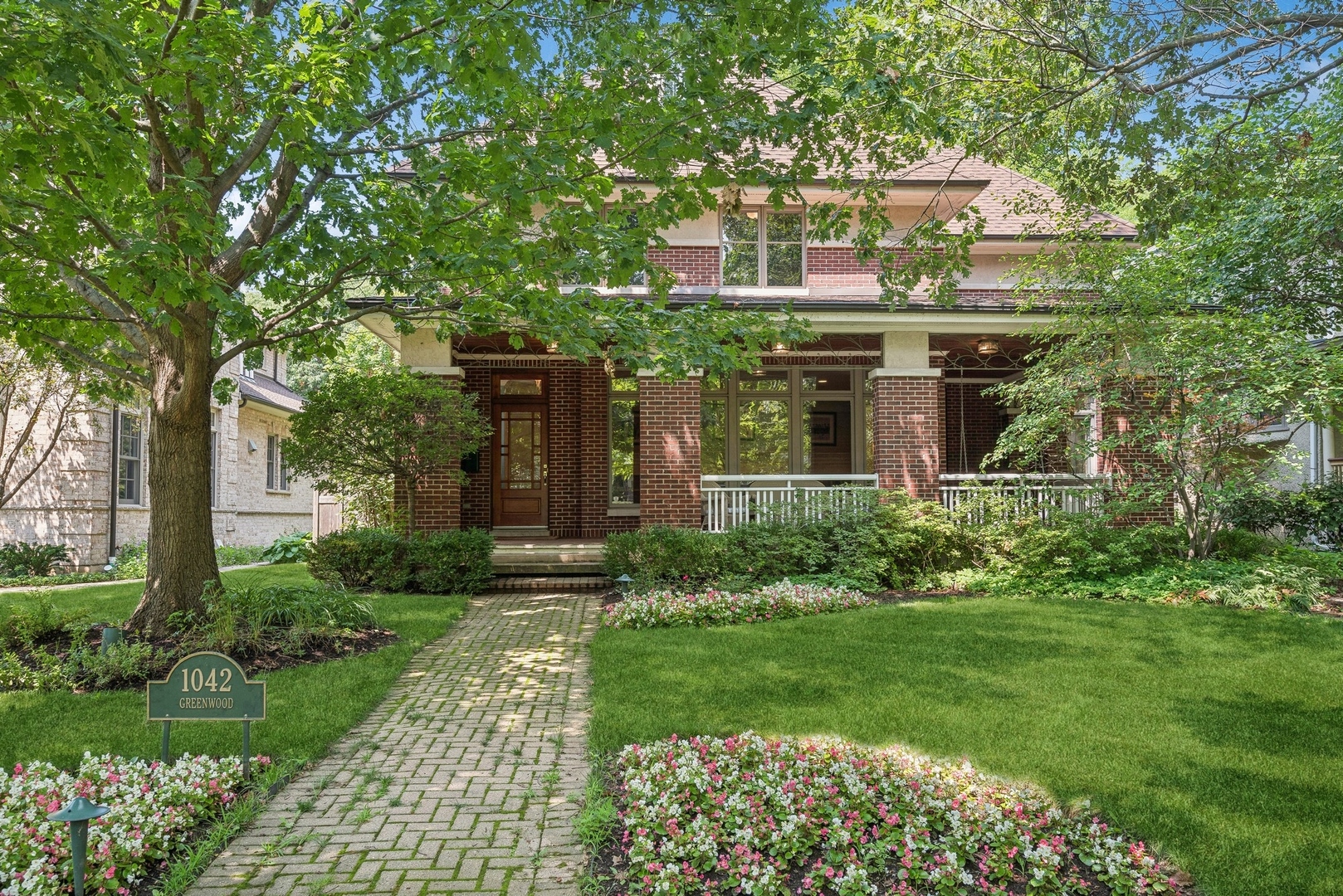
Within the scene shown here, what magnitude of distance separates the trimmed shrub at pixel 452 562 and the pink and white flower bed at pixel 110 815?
20.9 ft

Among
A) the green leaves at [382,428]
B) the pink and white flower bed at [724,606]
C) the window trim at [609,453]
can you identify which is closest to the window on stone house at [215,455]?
the green leaves at [382,428]

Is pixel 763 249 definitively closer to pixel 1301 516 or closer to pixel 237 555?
pixel 1301 516

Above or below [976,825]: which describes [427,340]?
above

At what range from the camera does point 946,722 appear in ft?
16.5

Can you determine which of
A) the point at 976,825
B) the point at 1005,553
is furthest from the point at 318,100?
the point at 1005,553

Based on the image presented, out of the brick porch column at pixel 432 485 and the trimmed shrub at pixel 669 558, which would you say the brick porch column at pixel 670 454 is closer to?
the trimmed shrub at pixel 669 558

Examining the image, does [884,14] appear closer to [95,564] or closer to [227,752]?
[227,752]

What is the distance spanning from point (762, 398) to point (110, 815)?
11.9 m

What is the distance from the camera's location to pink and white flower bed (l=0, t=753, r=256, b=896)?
317cm

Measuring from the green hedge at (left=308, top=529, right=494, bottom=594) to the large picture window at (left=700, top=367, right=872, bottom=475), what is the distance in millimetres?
4774

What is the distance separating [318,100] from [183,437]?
349cm

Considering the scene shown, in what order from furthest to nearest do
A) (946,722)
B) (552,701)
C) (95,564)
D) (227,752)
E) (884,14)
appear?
(95,564)
(884,14)
(552,701)
(946,722)
(227,752)

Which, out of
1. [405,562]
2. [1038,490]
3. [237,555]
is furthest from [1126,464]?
[237,555]

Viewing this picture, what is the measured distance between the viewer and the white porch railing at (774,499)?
11.3 m
